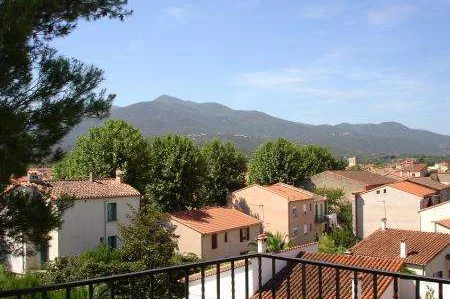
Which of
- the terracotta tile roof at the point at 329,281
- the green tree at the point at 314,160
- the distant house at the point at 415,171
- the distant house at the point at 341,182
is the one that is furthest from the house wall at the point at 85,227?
Answer: the distant house at the point at 415,171

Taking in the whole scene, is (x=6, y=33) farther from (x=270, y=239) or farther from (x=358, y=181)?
(x=358, y=181)

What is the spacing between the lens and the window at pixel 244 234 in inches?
1405

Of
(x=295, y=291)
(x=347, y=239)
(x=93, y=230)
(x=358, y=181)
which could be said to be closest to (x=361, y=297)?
(x=295, y=291)

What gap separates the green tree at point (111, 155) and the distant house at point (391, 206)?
1889 cm

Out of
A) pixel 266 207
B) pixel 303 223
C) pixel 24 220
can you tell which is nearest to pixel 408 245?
pixel 266 207

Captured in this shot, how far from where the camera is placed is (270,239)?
28.2 m

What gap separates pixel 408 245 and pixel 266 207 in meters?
16.3

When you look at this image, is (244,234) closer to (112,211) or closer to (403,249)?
(112,211)

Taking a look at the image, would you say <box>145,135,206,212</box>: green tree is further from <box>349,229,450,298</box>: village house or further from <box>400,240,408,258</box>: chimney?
<box>400,240,408,258</box>: chimney

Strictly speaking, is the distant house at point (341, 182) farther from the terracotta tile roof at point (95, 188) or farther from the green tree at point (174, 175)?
the terracotta tile roof at point (95, 188)

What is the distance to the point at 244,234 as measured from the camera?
3606 cm

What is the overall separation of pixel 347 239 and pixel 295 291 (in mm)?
24301

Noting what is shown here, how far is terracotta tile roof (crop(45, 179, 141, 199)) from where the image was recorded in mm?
30342

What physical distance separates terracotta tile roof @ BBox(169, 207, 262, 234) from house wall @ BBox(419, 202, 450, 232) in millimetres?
11891
